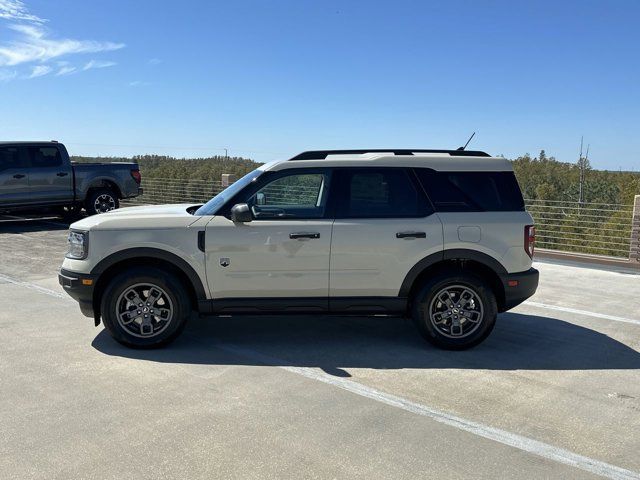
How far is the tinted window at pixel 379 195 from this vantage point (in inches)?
206

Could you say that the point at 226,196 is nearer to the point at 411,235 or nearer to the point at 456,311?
the point at 411,235

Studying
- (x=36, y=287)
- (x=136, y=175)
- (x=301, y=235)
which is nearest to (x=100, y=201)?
(x=136, y=175)

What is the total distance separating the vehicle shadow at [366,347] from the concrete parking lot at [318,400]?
0.03m

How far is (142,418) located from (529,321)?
14.2 ft

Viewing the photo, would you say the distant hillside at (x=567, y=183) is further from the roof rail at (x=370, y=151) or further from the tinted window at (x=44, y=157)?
the roof rail at (x=370, y=151)

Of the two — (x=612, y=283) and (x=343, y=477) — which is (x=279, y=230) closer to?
(x=343, y=477)

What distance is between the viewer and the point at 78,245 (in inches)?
204

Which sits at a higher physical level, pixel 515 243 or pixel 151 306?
pixel 515 243

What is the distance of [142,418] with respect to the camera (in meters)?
3.76

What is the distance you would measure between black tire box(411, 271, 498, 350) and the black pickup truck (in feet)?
38.2

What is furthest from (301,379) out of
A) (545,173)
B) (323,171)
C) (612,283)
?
(545,173)

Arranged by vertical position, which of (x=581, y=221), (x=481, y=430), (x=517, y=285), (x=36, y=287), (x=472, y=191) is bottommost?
(x=481, y=430)

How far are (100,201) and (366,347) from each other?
11565 mm

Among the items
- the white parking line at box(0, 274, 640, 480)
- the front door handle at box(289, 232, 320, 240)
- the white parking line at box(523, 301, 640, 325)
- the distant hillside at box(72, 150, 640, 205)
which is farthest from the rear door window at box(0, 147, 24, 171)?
the distant hillside at box(72, 150, 640, 205)
